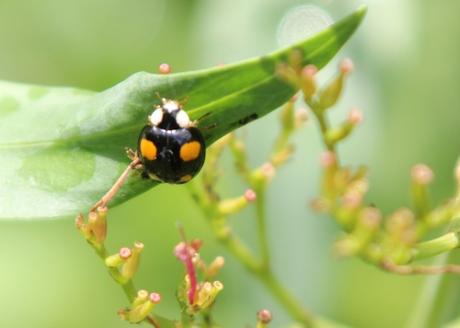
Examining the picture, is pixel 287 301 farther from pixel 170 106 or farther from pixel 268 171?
pixel 170 106

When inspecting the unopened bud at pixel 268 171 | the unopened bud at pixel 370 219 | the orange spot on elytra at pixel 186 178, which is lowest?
the unopened bud at pixel 370 219

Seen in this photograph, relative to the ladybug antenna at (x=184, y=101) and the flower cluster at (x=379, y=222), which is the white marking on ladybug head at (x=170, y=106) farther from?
the flower cluster at (x=379, y=222)

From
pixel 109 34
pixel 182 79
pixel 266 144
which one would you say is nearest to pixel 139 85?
pixel 182 79

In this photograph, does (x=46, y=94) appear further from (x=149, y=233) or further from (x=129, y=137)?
(x=149, y=233)

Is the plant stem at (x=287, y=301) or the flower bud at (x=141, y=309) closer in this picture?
the flower bud at (x=141, y=309)

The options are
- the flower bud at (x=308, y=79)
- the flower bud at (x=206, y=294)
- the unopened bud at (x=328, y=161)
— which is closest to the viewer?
the flower bud at (x=308, y=79)

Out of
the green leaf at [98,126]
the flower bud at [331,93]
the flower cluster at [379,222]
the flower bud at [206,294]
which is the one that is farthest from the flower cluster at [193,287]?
the flower bud at [331,93]

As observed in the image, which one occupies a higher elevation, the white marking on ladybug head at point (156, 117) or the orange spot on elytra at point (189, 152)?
the white marking on ladybug head at point (156, 117)
